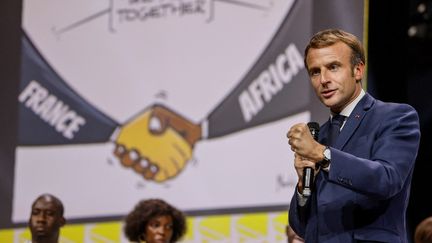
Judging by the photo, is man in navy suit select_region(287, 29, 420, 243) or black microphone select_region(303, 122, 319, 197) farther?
black microphone select_region(303, 122, 319, 197)

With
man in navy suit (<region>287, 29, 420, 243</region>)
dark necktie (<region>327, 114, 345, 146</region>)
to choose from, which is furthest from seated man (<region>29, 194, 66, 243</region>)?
dark necktie (<region>327, 114, 345, 146</region>)

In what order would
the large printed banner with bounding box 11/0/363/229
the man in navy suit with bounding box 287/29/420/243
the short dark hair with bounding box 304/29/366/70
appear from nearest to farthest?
the man in navy suit with bounding box 287/29/420/243, the short dark hair with bounding box 304/29/366/70, the large printed banner with bounding box 11/0/363/229

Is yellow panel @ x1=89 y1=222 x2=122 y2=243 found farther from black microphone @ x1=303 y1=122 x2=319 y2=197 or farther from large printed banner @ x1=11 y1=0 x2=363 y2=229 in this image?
black microphone @ x1=303 y1=122 x2=319 y2=197

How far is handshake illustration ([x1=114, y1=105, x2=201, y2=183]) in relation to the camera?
474 cm

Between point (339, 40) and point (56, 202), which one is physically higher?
point (339, 40)

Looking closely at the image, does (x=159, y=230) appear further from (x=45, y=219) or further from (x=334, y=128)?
(x=334, y=128)

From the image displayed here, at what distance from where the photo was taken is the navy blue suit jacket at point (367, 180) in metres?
2.02

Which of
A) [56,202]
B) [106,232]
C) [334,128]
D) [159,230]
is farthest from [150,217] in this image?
[334,128]

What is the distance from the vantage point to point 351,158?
2029 millimetres

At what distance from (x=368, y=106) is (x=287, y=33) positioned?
228 cm

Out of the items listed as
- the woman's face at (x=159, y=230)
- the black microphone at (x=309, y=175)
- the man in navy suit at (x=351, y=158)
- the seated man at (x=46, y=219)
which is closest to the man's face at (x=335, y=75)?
the man in navy suit at (x=351, y=158)

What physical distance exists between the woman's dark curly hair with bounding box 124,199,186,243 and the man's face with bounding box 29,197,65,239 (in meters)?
0.44

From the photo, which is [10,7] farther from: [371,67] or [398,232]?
[398,232]

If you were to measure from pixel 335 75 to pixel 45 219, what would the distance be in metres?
2.86
